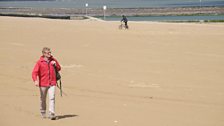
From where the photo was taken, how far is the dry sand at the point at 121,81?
33.4 feet

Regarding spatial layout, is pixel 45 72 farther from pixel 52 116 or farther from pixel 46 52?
pixel 52 116

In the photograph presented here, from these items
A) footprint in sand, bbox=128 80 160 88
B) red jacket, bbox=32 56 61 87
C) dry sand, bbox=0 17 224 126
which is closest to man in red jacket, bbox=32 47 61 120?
red jacket, bbox=32 56 61 87

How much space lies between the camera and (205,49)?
24.3 meters

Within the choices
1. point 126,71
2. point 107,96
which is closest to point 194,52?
point 126,71

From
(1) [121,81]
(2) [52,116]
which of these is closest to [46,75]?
(2) [52,116]

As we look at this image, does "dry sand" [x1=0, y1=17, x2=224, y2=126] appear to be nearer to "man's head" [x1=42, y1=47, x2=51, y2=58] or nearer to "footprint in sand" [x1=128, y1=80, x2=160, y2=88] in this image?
"footprint in sand" [x1=128, y1=80, x2=160, y2=88]

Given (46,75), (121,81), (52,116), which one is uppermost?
(46,75)

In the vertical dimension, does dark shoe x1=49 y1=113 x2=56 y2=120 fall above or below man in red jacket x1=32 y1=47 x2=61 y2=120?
below

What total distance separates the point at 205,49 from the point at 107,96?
12650 mm

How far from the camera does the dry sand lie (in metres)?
10.2

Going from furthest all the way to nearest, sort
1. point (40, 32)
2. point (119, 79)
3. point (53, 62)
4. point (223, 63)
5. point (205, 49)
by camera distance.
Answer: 1. point (40, 32)
2. point (205, 49)
3. point (223, 63)
4. point (119, 79)
5. point (53, 62)

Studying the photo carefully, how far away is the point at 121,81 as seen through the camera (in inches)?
593

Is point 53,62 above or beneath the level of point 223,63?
above

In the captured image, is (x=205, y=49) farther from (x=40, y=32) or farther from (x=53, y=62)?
(x=53, y=62)
